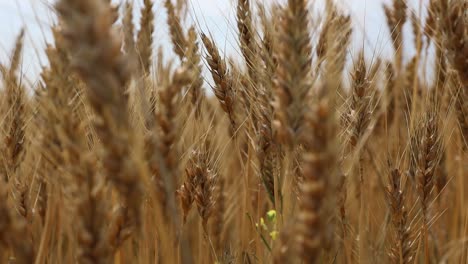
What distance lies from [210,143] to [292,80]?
0.83 m

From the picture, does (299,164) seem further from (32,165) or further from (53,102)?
(32,165)

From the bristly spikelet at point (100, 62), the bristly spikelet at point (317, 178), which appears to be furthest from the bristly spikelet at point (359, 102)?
the bristly spikelet at point (100, 62)

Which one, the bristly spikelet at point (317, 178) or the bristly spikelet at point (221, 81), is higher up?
the bristly spikelet at point (221, 81)

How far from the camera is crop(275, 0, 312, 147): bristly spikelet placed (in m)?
0.98

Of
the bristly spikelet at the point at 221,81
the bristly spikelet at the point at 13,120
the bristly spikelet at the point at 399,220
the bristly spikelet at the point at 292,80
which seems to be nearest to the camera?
the bristly spikelet at the point at 292,80

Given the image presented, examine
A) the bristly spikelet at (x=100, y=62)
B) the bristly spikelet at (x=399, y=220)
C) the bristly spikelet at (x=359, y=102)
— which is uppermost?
the bristly spikelet at (x=359, y=102)

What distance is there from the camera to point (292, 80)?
991mm

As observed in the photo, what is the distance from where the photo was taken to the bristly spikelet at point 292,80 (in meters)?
0.98

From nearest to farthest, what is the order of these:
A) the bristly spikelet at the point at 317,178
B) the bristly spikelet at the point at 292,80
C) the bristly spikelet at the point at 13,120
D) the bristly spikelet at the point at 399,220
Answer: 1. the bristly spikelet at the point at 317,178
2. the bristly spikelet at the point at 292,80
3. the bristly spikelet at the point at 13,120
4. the bristly spikelet at the point at 399,220

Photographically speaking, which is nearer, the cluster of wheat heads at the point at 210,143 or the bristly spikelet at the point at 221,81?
the cluster of wheat heads at the point at 210,143

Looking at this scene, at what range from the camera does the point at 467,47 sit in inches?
62.1

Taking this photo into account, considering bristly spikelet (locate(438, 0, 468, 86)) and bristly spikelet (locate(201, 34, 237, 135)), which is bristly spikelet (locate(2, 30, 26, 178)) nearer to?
bristly spikelet (locate(201, 34, 237, 135))

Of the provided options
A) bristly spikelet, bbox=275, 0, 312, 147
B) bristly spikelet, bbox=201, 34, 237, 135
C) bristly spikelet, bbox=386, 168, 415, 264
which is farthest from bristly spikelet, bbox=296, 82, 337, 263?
bristly spikelet, bbox=201, 34, 237, 135

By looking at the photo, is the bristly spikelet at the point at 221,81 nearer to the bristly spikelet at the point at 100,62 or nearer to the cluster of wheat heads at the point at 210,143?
the cluster of wheat heads at the point at 210,143
